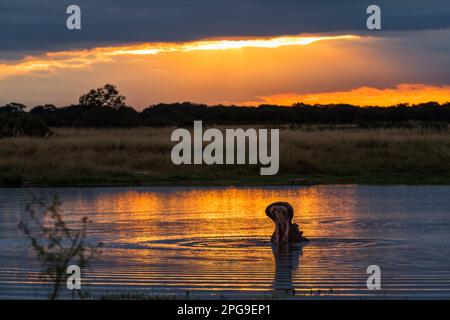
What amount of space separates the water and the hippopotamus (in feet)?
0.99

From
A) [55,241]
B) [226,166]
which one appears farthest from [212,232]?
[226,166]

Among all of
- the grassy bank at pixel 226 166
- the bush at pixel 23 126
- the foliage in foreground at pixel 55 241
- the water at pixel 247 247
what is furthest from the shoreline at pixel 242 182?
the bush at pixel 23 126

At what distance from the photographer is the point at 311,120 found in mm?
88312

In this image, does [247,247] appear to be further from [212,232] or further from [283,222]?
[212,232]

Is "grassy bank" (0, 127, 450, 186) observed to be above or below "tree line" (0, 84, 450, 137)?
below

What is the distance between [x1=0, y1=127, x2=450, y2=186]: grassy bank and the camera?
30.3 metres

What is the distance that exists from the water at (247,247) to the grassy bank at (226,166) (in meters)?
5.21

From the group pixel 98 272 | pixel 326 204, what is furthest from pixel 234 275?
pixel 326 204

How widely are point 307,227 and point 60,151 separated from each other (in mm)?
18676

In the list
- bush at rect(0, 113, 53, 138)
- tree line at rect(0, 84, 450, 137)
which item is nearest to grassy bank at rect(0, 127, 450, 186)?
bush at rect(0, 113, 53, 138)

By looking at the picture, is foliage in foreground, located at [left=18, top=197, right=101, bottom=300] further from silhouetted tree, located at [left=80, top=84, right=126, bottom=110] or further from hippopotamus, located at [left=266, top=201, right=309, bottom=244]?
silhouetted tree, located at [left=80, top=84, right=126, bottom=110]

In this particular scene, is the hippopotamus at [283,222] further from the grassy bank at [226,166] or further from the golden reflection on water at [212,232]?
the grassy bank at [226,166]

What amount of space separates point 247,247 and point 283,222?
0.75 meters
